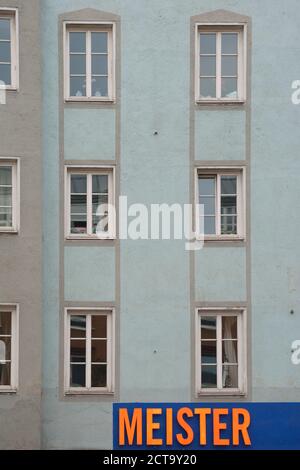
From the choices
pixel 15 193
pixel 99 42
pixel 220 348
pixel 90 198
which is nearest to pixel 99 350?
pixel 220 348

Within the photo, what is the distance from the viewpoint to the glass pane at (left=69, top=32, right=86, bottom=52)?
27750mm

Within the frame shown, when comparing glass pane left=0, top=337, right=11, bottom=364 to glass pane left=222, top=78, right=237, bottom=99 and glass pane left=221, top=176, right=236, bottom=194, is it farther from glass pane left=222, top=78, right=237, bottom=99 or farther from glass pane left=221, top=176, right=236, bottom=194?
glass pane left=222, top=78, right=237, bottom=99

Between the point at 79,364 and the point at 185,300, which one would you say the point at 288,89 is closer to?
the point at 185,300

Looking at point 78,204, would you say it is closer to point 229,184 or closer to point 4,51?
point 229,184

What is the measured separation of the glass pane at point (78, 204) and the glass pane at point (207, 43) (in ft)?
14.4

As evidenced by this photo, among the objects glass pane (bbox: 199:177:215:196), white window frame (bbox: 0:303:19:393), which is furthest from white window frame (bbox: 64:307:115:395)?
glass pane (bbox: 199:177:215:196)

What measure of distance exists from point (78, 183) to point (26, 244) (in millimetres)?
1917

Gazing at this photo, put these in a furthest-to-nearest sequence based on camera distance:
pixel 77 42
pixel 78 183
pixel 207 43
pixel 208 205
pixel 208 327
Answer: pixel 207 43 < pixel 77 42 < pixel 208 205 < pixel 78 183 < pixel 208 327

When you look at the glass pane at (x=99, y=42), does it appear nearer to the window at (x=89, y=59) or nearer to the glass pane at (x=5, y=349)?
the window at (x=89, y=59)

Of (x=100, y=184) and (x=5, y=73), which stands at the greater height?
(x=5, y=73)

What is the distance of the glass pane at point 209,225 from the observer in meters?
27.6

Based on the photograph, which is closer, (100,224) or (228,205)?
(100,224)

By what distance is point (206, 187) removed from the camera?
27.7 m

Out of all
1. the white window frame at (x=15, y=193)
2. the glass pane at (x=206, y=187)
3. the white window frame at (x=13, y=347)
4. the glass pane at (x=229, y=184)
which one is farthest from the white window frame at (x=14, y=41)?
the glass pane at (x=229, y=184)
